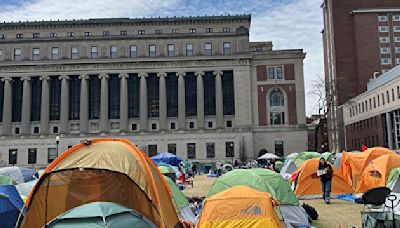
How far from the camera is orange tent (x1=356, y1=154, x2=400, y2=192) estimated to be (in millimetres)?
18906

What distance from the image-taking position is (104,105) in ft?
207

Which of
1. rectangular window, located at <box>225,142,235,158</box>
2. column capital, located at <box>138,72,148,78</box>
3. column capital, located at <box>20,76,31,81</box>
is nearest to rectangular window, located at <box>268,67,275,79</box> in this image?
rectangular window, located at <box>225,142,235,158</box>

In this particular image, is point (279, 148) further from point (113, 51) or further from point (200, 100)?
point (113, 51)

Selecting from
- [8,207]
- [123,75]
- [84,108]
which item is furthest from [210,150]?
[8,207]

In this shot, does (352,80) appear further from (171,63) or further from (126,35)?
(126,35)

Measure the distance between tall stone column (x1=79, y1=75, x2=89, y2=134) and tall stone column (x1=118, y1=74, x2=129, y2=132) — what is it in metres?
5.36

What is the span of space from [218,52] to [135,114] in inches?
672

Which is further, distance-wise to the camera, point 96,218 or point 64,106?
point 64,106

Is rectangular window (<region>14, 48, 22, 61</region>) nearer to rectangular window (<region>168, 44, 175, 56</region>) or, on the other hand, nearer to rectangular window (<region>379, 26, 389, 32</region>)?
rectangular window (<region>168, 44, 175, 56</region>)

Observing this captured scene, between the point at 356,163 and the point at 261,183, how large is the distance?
1113 centimetres

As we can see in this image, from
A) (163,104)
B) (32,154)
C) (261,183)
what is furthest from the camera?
(163,104)

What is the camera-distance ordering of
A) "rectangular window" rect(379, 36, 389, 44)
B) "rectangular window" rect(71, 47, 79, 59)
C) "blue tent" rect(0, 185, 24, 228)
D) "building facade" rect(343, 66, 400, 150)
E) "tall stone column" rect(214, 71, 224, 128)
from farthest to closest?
1. "rectangular window" rect(379, 36, 389, 44)
2. "rectangular window" rect(71, 47, 79, 59)
3. "tall stone column" rect(214, 71, 224, 128)
4. "building facade" rect(343, 66, 400, 150)
5. "blue tent" rect(0, 185, 24, 228)

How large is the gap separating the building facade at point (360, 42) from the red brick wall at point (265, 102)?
1033cm

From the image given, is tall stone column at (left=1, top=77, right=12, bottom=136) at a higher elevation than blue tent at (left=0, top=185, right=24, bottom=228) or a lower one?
higher
